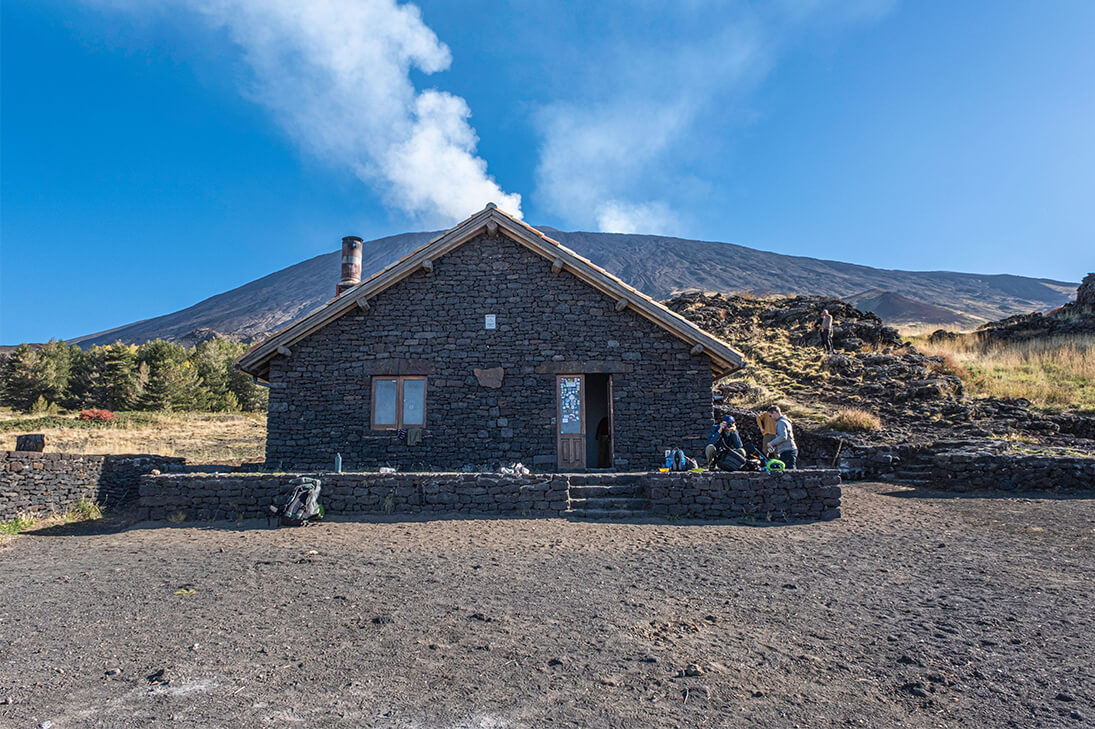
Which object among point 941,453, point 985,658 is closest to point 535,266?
point 941,453

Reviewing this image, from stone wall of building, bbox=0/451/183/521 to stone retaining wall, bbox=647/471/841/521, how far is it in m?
11.6

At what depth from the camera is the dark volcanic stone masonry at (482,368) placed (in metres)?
13.4

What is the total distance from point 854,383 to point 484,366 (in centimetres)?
1584

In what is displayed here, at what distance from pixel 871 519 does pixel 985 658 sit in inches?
219

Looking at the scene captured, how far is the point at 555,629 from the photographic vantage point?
5246 mm

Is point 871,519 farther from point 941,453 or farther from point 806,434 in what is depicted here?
point 806,434

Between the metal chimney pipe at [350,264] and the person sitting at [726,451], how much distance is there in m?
9.62

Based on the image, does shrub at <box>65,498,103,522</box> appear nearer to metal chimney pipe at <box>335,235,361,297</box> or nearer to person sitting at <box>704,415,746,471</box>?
metal chimney pipe at <box>335,235,361,297</box>

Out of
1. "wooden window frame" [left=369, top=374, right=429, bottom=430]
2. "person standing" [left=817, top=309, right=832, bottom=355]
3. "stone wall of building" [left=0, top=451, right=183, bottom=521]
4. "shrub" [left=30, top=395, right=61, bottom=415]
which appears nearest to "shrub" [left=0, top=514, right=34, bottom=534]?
"stone wall of building" [left=0, top=451, right=183, bottom=521]

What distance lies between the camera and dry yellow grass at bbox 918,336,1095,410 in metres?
19.2

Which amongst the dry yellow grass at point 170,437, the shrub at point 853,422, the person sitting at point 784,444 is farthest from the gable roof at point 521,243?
the dry yellow grass at point 170,437

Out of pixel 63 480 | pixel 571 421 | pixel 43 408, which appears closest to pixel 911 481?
pixel 571 421

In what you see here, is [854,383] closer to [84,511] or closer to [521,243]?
[521,243]

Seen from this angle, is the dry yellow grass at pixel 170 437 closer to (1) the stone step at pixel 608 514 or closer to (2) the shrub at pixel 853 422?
(1) the stone step at pixel 608 514
